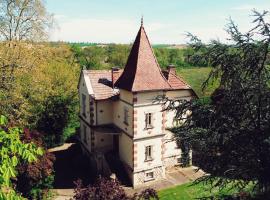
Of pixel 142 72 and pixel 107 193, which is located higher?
pixel 142 72

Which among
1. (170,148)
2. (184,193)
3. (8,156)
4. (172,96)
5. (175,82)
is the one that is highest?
(175,82)

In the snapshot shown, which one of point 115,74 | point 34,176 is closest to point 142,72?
point 115,74

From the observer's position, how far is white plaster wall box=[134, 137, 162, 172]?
74.5ft

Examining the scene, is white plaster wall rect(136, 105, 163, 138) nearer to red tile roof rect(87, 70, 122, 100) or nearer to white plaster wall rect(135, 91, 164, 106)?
white plaster wall rect(135, 91, 164, 106)

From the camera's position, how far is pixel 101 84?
25969 mm

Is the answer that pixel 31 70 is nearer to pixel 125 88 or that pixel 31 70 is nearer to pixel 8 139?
pixel 125 88

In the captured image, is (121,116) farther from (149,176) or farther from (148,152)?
(149,176)

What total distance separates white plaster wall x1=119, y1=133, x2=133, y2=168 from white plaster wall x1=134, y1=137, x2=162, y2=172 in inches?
22.3

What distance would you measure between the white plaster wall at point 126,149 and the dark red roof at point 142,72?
3.85m

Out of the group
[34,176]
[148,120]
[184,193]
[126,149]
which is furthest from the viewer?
[126,149]

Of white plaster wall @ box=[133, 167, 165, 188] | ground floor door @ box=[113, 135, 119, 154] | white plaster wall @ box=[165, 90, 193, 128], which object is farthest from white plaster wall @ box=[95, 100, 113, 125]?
white plaster wall @ box=[133, 167, 165, 188]

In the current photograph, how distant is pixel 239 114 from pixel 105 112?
15.9 metres

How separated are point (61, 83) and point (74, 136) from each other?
17.7 feet

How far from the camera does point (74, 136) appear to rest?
105 ft
